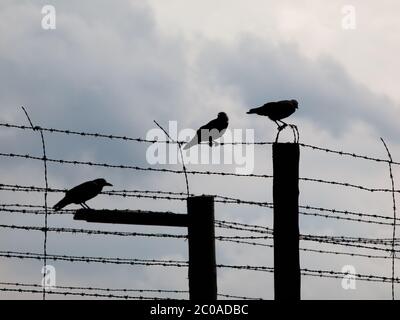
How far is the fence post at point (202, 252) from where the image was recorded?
7.86 m

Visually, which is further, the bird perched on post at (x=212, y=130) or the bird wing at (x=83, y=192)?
the bird perched on post at (x=212, y=130)

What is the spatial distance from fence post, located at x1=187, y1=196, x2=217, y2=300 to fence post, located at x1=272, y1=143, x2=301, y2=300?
0.54 metres

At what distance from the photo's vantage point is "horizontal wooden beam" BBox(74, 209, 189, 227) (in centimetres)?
815

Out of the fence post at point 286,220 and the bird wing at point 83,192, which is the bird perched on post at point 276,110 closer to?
the bird wing at point 83,192

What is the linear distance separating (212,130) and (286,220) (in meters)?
8.76

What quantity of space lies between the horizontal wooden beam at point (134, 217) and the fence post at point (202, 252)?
131 mm

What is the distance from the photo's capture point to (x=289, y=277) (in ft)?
25.8

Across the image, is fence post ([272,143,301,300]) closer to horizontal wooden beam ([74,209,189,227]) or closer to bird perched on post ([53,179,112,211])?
horizontal wooden beam ([74,209,189,227])

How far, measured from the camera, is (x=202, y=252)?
7.91 metres

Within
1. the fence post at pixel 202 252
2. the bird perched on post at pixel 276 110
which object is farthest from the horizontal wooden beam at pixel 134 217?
the bird perched on post at pixel 276 110
